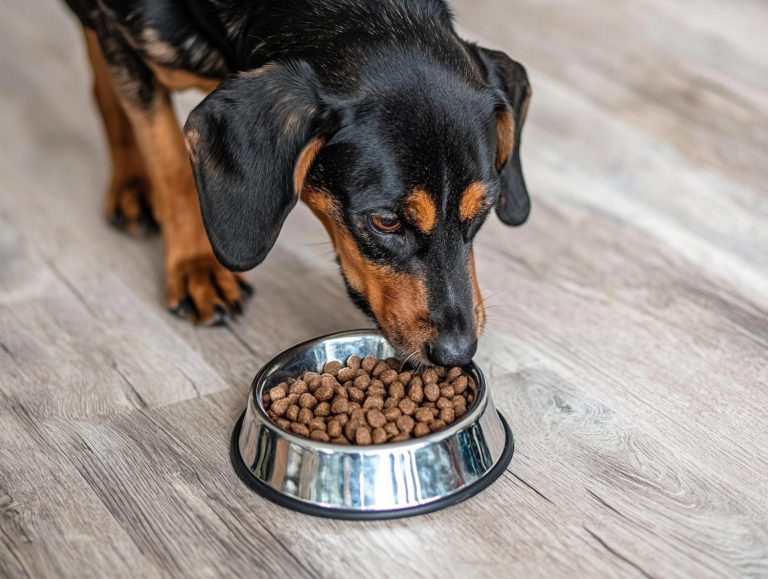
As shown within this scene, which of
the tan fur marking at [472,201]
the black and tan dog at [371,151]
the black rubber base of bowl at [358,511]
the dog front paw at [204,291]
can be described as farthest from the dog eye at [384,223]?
the dog front paw at [204,291]

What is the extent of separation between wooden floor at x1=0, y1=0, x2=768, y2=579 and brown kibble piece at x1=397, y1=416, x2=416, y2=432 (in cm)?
18

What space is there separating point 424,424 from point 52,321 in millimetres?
1272

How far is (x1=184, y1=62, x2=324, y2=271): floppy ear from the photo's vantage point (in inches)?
84.0

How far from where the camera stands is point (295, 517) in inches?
81.2

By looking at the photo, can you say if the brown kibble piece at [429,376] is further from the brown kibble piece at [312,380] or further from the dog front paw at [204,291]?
the dog front paw at [204,291]

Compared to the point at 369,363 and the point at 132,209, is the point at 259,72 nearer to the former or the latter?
the point at 369,363

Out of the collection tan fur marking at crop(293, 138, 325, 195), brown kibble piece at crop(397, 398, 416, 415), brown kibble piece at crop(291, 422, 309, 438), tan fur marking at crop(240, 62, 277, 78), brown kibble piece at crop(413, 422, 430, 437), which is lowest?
brown kibble piece at crop(291, 422, 309, 438)

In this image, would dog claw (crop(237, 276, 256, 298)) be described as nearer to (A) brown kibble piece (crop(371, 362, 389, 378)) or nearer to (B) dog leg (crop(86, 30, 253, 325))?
(B) dog leg (crop(86, 30, 253, 325))

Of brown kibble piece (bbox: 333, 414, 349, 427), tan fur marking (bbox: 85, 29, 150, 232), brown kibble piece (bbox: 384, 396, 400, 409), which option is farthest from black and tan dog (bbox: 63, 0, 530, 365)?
tan fur marking (bbox: 85, 29, 150, 232)

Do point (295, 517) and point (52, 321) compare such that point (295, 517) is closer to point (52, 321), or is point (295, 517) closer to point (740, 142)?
point (52, 321)

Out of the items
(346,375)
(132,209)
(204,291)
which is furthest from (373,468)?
(132,209)

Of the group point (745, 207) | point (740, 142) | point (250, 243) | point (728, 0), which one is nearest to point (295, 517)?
point (250, 243)

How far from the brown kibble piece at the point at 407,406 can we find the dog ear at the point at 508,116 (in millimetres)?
655

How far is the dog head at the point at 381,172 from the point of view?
83.8 inches
